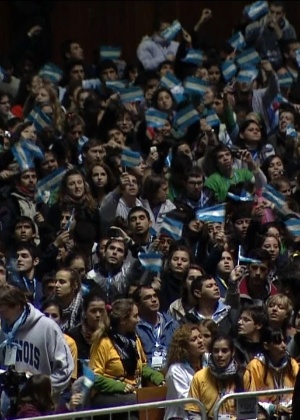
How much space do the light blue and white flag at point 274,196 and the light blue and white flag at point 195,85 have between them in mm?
2728

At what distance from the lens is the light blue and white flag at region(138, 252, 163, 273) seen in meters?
14.7

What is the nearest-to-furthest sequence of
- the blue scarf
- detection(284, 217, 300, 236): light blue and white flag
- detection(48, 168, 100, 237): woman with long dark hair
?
the blue scarf → detection(48, 168, 100, 237): woman with long dark hair → detection(284, 217, 300, 236): light blue and white flag

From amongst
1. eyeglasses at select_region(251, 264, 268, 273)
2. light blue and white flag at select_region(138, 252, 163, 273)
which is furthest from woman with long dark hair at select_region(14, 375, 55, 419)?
eyeglasses at select_region(251, 264, 268, 273)

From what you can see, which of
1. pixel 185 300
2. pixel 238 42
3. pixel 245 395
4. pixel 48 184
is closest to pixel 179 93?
pixel 238 42

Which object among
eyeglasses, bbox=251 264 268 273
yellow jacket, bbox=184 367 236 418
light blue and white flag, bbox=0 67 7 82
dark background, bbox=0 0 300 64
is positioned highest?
dark background, bbox=0 0 300 64

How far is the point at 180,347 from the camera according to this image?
41.8 ft

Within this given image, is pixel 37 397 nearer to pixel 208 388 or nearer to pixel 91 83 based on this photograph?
pixel 208 388

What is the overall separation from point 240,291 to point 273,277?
1.23ft

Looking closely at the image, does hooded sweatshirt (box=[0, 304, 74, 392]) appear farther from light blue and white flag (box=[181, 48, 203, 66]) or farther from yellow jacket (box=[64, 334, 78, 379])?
light blue and white flag (box=[181, 48, 203, 66])

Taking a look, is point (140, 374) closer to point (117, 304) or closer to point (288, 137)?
point (117, 304)

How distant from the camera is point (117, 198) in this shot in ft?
52.7

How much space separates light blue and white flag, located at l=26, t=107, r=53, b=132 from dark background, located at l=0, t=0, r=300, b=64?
5.18 m

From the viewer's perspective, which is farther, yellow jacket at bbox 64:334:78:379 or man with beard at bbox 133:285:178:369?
man with beard at bbox 133:285:178:369

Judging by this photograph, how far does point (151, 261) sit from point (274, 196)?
2103 millimetres
